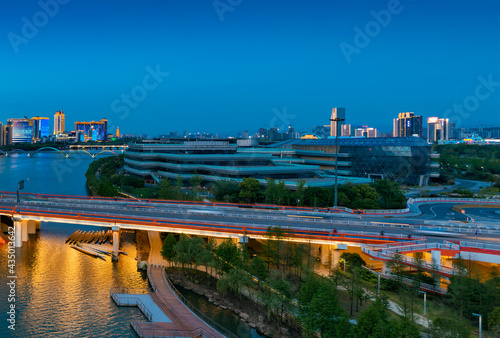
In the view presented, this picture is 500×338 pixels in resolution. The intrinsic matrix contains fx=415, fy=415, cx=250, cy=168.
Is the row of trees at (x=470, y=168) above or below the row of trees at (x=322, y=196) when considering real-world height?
above

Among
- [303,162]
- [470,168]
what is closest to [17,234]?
[303,162]

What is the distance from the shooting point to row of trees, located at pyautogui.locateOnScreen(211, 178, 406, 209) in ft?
131

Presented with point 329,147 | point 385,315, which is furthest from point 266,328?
point 329,147

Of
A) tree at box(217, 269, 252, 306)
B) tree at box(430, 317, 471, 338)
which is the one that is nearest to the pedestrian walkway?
tree at box(217, 269, 252, 306)

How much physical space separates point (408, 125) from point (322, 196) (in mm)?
137023

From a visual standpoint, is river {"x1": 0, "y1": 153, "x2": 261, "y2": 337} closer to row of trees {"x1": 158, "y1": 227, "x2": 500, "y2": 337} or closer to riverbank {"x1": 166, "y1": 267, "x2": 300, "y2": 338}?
riverbank {"x1": 166, "y1": 267, "x2": 300, "y2": 338}

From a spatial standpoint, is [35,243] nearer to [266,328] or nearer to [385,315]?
[266,328]

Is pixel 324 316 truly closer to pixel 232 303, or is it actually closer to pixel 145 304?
pixel 232 303

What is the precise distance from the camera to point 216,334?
17719mm

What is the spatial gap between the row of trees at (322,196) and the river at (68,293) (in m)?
13.8

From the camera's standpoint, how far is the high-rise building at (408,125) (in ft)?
536

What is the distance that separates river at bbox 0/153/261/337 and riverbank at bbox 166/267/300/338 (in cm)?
47

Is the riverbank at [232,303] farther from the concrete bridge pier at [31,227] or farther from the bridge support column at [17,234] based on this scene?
the concrete bridge pier at [31,227]

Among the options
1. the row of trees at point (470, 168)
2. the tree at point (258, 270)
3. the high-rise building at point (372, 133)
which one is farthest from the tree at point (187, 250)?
the high-rise building at point (372, 133)
